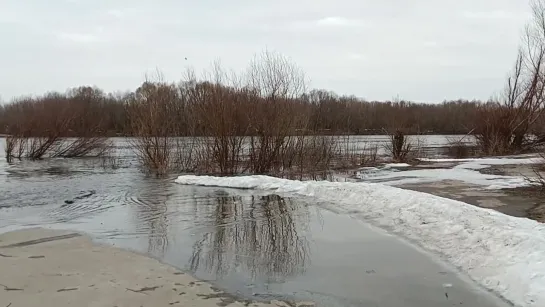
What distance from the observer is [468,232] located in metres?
7.83

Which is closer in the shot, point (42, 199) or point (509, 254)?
point (509, 254)

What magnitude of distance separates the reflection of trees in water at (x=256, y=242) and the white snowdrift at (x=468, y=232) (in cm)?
166

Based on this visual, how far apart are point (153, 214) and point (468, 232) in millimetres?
6994

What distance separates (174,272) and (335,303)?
2340 millimetres

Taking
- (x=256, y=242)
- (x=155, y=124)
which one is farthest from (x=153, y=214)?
(x=155, y=124)

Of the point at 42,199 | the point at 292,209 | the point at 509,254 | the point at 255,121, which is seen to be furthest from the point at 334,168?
the point at 509,254

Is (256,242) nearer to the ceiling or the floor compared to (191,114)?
nearer to the floor

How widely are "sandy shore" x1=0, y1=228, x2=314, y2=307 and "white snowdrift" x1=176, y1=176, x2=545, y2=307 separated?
2.50 m

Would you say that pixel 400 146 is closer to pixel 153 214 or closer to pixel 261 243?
pixel 153 214

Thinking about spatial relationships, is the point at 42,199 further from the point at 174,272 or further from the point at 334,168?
the point at 334,168

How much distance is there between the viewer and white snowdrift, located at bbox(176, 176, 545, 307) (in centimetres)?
583

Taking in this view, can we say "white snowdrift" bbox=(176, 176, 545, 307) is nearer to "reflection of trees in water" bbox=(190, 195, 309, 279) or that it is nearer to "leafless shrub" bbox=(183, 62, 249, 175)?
"reflection of trees in water" bbox=(190, 195, 309, 279)

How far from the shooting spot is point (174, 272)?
6598mm

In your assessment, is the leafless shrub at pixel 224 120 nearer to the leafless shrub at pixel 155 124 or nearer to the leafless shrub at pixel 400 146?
the leafless shrub at pixel 155 124
